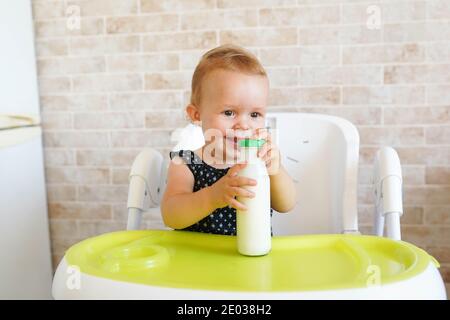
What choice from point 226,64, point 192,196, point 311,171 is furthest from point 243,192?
point 311,171

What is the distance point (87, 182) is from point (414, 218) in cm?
110

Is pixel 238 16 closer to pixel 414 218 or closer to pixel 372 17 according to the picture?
pixel 372 17

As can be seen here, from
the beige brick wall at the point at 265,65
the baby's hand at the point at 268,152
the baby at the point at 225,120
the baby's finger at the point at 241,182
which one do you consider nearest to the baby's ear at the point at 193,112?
the baby at the point at 225,120

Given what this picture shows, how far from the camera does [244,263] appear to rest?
0.86m

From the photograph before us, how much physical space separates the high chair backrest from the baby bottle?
1.38ft

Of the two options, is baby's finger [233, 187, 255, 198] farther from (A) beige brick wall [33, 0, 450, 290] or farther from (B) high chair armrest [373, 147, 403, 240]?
(A) beige brick wall [33, 0, 450, 290]

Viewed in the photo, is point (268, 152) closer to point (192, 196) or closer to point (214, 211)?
point (192, 196)

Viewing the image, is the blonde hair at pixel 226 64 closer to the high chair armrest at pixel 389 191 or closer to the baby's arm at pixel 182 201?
the baby's arm at pixel 182 201

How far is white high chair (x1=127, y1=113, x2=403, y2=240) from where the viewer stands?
3.93ft

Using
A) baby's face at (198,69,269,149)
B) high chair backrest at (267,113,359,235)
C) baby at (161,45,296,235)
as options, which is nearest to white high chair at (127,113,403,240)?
high chair backrest at (267,113,359,235)

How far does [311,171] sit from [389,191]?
0.27m

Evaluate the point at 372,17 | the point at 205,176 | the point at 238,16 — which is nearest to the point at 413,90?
the point at 372,17

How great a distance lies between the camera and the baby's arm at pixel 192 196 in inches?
33.5

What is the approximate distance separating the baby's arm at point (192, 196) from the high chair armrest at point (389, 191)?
0.35 meters
